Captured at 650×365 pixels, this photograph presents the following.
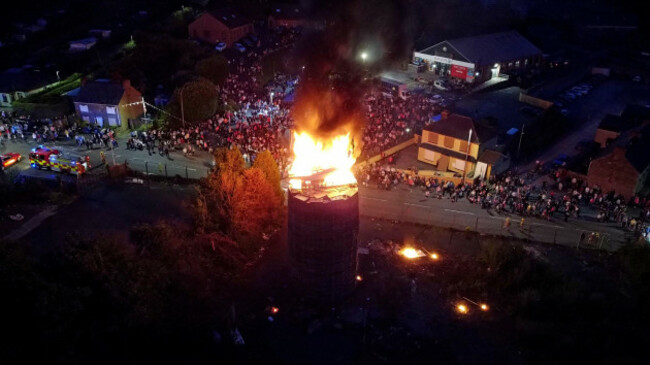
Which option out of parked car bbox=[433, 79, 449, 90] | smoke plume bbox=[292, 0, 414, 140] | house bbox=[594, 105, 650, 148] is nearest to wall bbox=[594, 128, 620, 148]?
house bbox=[594, 105, 650, 148]

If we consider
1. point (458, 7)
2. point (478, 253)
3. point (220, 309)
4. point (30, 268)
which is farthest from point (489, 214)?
Answer: point (458, 7)

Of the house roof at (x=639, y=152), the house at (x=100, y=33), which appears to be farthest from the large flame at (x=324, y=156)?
the house at (x=100, y=33)

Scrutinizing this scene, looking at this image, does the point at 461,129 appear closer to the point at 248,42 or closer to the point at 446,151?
the point at 446,151

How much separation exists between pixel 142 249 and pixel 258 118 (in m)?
23.3

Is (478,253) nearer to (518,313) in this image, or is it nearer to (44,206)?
(518,313)

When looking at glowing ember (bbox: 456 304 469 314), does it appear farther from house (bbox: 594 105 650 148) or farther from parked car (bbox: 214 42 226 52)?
parked car (bbox: 214 42 226 52)

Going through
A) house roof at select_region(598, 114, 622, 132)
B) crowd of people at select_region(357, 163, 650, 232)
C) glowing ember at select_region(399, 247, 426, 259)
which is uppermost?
house roof at select_region(598, 114, 622, 132)

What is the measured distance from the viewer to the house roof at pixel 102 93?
44.9 metres

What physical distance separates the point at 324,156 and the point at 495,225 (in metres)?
13.5

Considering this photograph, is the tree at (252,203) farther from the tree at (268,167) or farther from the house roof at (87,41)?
the house roof at (87,41)

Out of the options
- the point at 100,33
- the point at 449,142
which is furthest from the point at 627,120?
the point at 100,33

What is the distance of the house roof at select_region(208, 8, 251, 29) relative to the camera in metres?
64.1

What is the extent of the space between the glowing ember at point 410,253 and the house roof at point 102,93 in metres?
30.4

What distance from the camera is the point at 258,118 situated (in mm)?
44688
